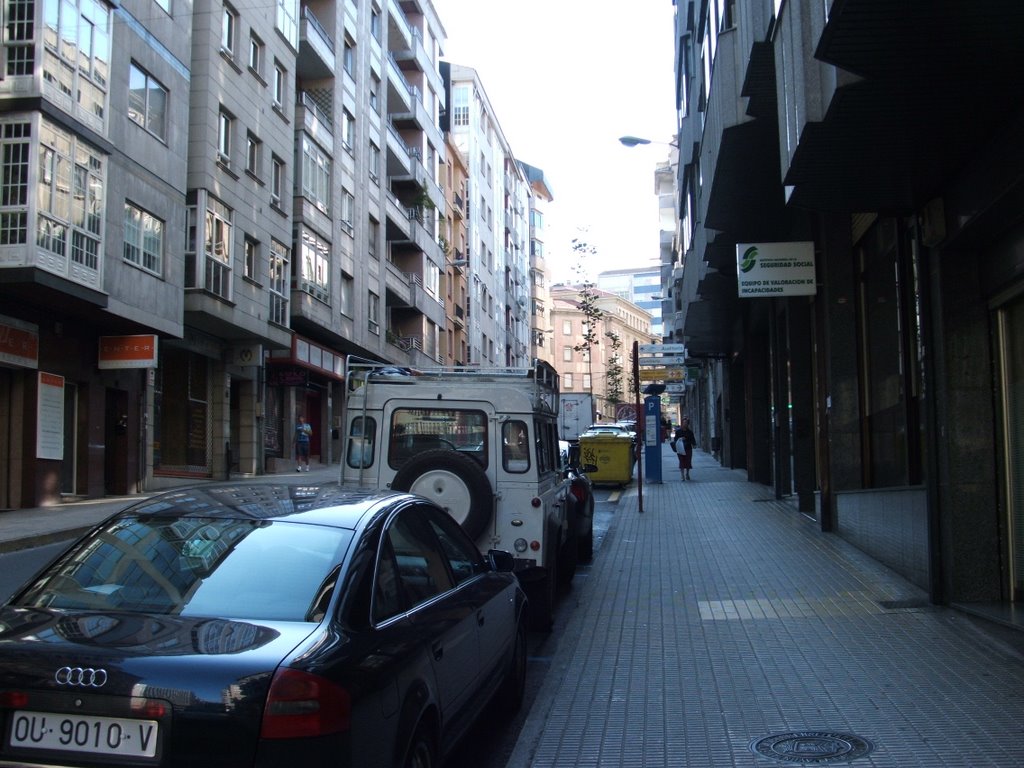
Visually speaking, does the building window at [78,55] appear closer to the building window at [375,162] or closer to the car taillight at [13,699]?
the car taillight at [13,699]

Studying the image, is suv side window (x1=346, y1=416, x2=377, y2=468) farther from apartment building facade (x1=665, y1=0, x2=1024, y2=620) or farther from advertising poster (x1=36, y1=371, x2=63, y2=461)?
advertising poster (x1=36, y1=371, x2=63, y2=461)

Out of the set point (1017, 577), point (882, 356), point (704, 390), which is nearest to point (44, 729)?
point (1017, 577)

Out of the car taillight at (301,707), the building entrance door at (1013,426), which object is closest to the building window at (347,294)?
the building entrance door at (1013,426)

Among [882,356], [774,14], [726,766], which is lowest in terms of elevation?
[726,766]

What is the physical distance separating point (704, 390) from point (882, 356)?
4255 centimetres

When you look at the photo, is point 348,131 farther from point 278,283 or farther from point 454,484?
point 454,484

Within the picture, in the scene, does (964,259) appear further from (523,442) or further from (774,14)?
(523,442)

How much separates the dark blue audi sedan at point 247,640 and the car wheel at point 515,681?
86 cm

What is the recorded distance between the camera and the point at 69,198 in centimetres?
1917

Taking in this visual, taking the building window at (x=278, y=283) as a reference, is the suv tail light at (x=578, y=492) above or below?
below

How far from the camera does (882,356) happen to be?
1238 cm

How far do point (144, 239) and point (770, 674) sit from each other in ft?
63.2

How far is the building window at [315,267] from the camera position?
33.4 m

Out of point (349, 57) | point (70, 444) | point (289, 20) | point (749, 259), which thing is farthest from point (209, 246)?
point (749, 259)
